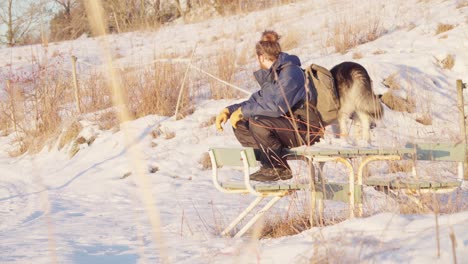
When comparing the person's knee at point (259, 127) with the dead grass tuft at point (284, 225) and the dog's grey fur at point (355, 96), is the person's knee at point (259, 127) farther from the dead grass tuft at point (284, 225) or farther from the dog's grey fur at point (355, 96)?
the dog's grey fur at point (355, 96)

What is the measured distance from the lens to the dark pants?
4.80 metres

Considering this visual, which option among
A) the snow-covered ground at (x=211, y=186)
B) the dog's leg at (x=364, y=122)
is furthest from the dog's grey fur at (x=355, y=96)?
the snow-covered ground at (x=211, y=186)

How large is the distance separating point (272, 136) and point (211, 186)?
7.87ft

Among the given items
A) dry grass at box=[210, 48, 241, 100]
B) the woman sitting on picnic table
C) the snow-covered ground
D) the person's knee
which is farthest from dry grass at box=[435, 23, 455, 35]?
the person's knee

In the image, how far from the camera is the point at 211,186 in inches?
282

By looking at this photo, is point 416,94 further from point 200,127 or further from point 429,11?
point 429,11

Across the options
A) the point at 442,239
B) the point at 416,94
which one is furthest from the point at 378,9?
the point at 442,239

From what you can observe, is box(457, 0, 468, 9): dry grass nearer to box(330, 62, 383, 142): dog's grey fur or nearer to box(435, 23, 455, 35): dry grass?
box(435, 23, 455, 35): dry grass

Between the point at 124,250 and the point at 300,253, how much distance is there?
1586 mm

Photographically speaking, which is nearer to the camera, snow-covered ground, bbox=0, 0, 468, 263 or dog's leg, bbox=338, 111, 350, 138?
snow-covered ground, bbox=0, 0, 468, 263

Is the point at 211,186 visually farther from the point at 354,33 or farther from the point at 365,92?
the point at 354,33

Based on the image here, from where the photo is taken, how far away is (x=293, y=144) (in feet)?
16.4

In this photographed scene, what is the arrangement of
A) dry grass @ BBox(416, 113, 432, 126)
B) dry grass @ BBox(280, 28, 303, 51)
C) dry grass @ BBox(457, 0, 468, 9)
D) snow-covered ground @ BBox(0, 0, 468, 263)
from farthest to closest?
dry grass @ BBox(280, 28, 303, 51) < dry grass @ BBox(457, 0, 468, 9) < dry grass @ BBox(416, 113, 432, 126) < snow-covered ground @ BBox(0, 0, 468, 263)

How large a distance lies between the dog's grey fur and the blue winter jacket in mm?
1191
